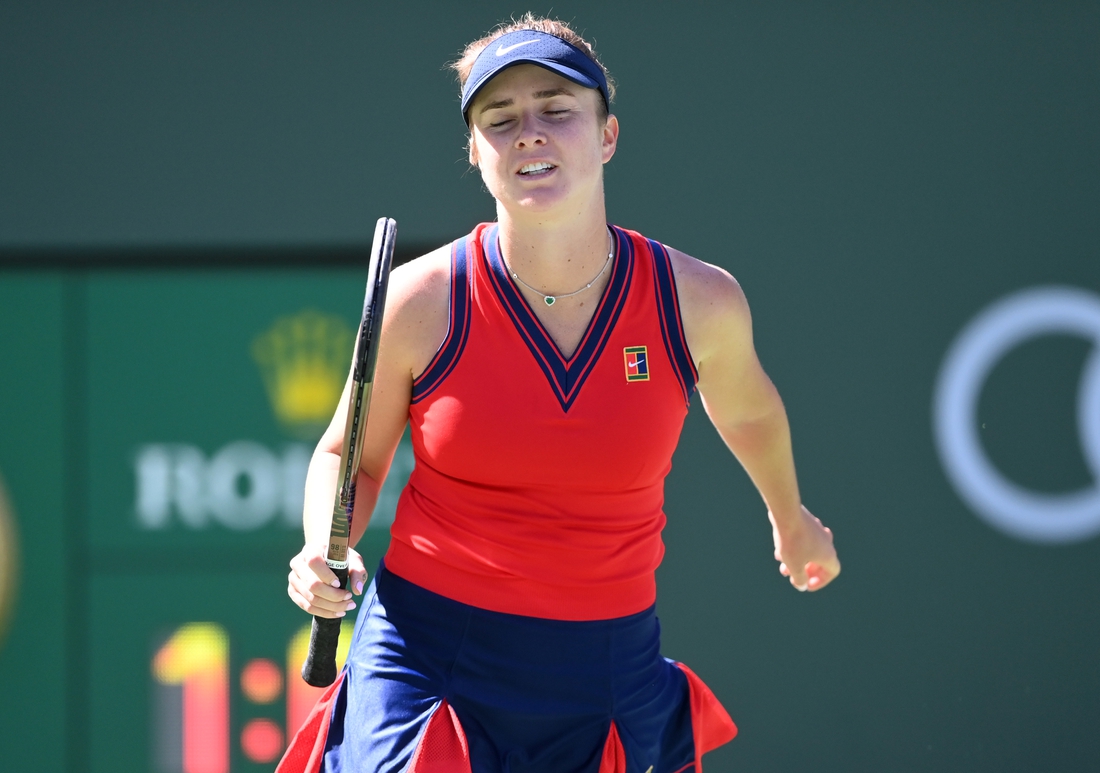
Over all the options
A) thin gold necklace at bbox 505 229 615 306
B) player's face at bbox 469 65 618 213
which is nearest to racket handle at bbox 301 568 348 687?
thin gold necklace at bbox 505 229 615 306

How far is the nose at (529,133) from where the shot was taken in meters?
2.15

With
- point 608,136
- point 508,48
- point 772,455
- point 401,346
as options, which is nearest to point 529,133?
point 508,48

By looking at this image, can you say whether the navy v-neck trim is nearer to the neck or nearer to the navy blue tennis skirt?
the neck

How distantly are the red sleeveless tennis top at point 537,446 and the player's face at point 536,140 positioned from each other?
0.53ft

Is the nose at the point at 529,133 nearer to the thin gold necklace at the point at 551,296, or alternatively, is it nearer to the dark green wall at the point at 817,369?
the thin gold necklace at the point at 551,296

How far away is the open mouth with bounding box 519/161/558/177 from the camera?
2.16 metres

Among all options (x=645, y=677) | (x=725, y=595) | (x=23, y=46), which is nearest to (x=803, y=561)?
(x=645, y=677)

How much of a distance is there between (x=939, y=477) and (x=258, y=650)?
2.14 metres

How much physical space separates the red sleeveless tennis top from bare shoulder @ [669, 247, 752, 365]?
0.04 metres

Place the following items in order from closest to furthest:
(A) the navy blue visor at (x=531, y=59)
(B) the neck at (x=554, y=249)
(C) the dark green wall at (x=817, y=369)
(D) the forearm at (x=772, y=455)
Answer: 1. (A) the navy blue visor at (x=531, y=59)
2. (B) the neck at (x=554, y=249)
3. (D) the forearm at (x=772, y=455)
4. (C) the dark green wall at (x=817, y=369)

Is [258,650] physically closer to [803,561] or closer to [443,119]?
[443,119]

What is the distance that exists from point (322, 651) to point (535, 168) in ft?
2.82

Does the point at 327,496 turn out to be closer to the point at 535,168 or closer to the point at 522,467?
the point at 522,467

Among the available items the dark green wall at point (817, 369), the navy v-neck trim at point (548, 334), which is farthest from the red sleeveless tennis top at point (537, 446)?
the dark green wall at point (817, 369)
